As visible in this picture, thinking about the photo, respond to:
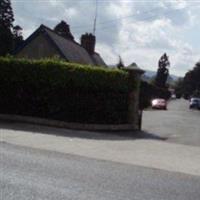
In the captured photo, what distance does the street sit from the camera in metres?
8.20

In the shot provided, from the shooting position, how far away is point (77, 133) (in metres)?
17.4

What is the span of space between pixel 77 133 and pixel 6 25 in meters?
46.7

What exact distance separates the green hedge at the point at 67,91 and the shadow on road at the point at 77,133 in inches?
38.1

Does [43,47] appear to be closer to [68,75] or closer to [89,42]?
[89,42]

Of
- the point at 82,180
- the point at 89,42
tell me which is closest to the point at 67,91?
the point at 82,180

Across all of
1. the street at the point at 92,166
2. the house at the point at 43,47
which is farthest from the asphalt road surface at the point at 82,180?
the house at the point at 43,47

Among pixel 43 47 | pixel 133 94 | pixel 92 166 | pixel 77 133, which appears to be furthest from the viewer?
pixel 43 47

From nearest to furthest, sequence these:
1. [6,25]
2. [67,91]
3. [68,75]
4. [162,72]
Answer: [68,75]
[67,91]
[6,25]
[162,72]

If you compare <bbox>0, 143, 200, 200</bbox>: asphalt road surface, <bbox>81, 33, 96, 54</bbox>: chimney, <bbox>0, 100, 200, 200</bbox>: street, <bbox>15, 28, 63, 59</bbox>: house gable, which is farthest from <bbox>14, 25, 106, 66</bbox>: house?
<bbox>0, 143, 200, 200</bbox>: asphalt road surface

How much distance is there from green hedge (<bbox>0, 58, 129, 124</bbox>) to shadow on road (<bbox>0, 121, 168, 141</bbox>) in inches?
38.1

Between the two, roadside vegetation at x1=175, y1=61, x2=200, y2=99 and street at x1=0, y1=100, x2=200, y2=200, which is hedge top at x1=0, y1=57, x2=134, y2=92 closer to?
street at x1=0, y1=100, x2=200, y2=200

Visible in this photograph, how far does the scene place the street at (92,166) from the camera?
8.20 meters

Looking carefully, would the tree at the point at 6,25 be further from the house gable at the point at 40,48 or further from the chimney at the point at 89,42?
the house gable at the point at 40,48

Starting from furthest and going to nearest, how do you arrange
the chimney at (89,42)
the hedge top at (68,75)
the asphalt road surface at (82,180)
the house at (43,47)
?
the chimney at (89,42) < the house at (43,47) < the hedge top at (68,75) < the asphalt road surface at (82,180)
